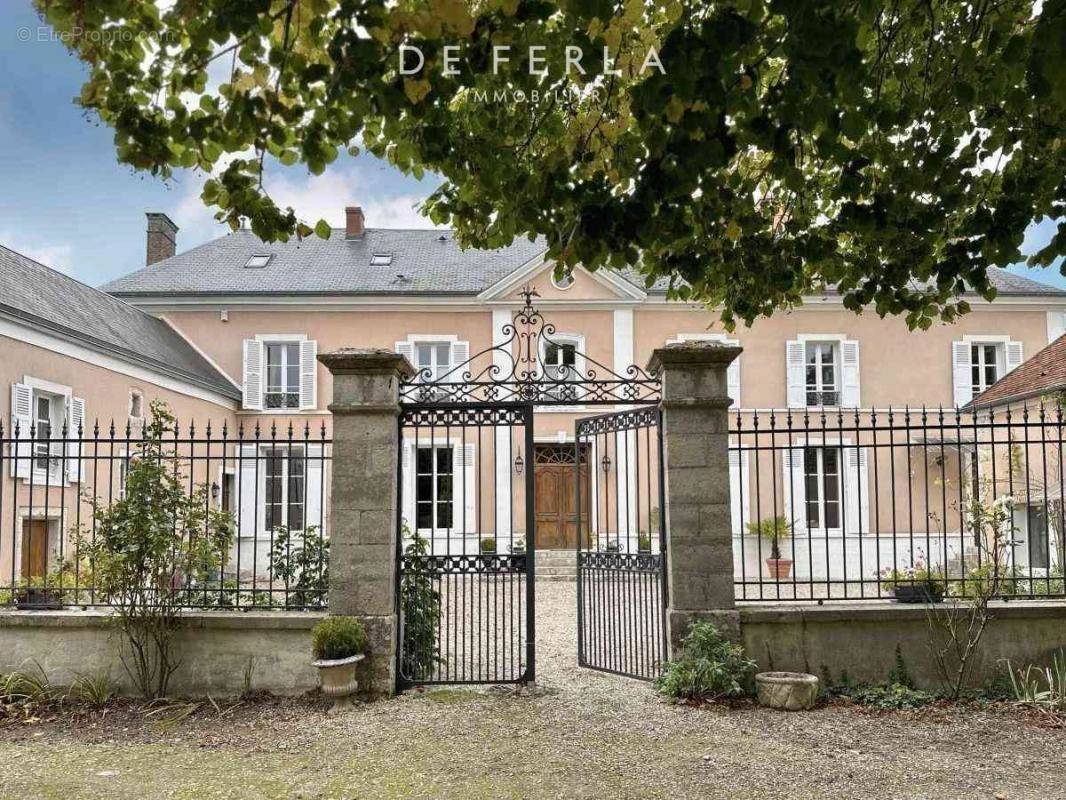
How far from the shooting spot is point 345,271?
20.7m

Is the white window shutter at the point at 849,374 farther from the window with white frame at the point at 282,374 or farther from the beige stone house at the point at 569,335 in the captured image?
the window with white frame at the point at 282,374

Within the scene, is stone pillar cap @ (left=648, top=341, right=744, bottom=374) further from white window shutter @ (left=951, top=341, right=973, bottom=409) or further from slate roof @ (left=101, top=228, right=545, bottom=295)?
white window shutter @ (left=951, top=341, right=973, bottom=409)

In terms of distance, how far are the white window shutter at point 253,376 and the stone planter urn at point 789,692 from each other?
50.7 ft

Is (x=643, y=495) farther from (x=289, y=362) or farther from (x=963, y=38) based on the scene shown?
(x=963, y=38)

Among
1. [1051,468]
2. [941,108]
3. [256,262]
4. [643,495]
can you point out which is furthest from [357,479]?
[256,262]

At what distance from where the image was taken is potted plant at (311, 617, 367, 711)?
6.26 m

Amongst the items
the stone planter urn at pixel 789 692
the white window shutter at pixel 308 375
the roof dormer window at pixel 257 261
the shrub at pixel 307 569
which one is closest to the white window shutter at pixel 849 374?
the white window shutter at pixel 308 375

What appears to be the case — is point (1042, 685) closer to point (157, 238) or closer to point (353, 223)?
point (353, 223)

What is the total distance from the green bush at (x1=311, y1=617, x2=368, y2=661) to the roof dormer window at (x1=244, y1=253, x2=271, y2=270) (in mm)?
15920

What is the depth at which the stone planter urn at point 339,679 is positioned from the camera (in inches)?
245

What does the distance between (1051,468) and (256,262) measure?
17.0 m

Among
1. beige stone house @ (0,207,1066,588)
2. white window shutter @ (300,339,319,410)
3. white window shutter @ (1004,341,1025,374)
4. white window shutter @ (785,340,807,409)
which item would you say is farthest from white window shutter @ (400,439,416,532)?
white window shutter @ (1004,341,1025,374)

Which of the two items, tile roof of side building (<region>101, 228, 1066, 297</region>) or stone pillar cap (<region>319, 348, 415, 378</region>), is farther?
tile roof of side building (<region>101, 228, 1066, 297</region>)

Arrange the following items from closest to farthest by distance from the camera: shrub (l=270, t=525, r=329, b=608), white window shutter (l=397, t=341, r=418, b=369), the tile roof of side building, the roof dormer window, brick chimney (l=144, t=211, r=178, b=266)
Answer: shrub (l=270, t=525, r=329, b=608) < white window shutter (l=397, t=341, r=418, b=369) < the tile roof of side building < the roof dormer window < brick chimney (l=144, t=211, r=178, b=266)
